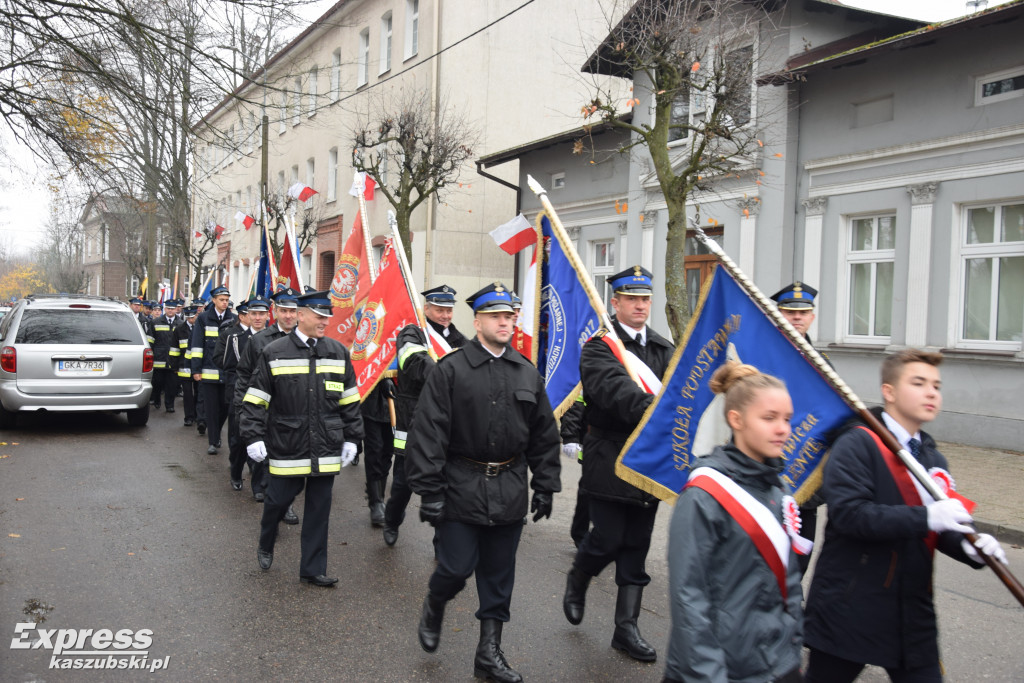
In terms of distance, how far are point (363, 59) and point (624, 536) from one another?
28034 millimetres

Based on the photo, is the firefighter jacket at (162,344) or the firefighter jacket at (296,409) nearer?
the firefighter jacket at (296,409)

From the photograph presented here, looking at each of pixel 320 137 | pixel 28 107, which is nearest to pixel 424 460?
pixel 28 107

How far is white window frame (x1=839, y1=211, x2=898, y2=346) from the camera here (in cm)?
1315

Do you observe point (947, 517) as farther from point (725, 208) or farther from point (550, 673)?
point (725, 208)

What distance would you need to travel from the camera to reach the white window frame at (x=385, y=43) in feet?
92.2

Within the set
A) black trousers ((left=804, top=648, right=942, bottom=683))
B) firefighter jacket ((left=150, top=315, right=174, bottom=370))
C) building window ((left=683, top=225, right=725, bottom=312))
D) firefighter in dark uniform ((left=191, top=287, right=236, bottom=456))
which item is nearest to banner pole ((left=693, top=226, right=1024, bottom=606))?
black trousers ((left=804, top=648, right=942, bottom=683))

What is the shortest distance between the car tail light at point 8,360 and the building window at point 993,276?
1312 cm

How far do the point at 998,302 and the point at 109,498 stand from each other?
11.3 m

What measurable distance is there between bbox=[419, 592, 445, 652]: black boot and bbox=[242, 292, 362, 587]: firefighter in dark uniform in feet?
4.38

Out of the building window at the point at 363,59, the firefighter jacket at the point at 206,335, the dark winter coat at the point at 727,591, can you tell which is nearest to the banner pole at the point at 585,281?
the dark winter coat at the point at 727,591

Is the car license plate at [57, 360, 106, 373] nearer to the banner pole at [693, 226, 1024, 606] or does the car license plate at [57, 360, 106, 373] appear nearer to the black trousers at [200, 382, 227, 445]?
the black trousers at [200, 382, 227, 445]

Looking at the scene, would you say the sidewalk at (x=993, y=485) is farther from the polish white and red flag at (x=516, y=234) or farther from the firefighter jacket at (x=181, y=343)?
the firefighter jacket at (x=181, y=343)

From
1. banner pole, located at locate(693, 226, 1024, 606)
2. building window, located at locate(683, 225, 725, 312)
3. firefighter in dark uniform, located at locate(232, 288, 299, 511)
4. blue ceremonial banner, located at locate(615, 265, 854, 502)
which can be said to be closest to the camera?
banner pole, located at locate(693, 226, 1024, 606)

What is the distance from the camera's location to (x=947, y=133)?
480 inches
